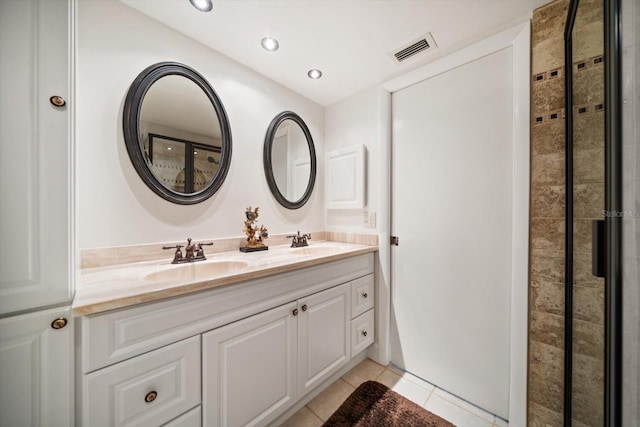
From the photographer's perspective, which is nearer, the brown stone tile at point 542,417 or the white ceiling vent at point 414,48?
the brown stone tile at point 542,417

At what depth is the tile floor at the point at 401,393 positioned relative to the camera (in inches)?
50.4

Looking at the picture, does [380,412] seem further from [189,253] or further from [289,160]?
[289,160]

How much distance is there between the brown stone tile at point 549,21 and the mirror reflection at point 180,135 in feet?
6.20

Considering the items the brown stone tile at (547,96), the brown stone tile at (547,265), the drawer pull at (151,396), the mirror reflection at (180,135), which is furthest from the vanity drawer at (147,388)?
the brown stone tile at (547,96)

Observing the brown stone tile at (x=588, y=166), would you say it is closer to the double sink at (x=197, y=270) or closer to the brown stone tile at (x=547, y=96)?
the brown stone tile at (x=547, y=96)

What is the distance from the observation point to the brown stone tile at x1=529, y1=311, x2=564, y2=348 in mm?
1090

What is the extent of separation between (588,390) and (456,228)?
87cm

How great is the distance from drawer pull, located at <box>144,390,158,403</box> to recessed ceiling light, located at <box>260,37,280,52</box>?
1.84 meters

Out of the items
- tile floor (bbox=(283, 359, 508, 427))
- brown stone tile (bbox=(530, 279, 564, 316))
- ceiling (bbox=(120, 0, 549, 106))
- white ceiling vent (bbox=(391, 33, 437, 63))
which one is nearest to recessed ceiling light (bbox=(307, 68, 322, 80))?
ceiling (bbox=(120, 0, 549, 106))

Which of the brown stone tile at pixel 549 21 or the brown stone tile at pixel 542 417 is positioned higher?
the brown stone tile at pixel 549 21

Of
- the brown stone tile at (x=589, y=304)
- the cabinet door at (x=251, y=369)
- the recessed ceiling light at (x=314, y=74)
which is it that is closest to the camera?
the brown stone tile at (x=589, y=304)

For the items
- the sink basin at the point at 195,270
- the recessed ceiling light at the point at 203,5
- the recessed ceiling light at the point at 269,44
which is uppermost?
the recessed ceiling light at the point at 203,5

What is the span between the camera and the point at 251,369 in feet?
3.40

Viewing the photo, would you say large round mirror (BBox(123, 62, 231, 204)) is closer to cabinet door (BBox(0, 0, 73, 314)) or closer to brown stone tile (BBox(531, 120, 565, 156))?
cabinet door (BBox(0, 0, 73, 314))
